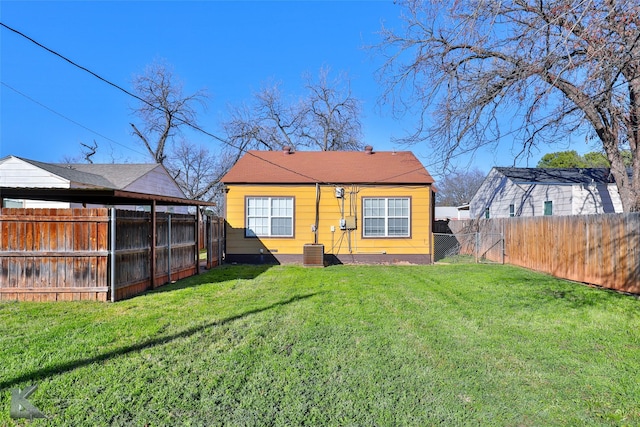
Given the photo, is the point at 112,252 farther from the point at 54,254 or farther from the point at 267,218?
the point at 267,218

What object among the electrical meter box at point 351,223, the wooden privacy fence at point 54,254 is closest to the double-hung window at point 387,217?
the electrical meter box at point 351,223

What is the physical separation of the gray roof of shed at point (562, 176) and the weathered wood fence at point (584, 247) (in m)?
5.48

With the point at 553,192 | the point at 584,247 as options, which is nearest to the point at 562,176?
the point at 553,192

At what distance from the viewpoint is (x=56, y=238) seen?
664 cm

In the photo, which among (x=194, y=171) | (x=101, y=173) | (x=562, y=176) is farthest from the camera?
(x=194, y=171)

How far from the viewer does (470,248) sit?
54.7 ft

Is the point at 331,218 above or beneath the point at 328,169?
beneath

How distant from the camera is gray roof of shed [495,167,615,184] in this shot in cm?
1541

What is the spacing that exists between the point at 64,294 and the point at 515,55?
11685mm

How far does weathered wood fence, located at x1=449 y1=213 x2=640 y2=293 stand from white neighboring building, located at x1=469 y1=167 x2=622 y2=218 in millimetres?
4802

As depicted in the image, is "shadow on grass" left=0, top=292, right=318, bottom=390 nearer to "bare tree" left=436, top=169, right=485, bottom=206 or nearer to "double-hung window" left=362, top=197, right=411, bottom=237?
"double-hung window" left=362, top=197, right=411, bottom=237

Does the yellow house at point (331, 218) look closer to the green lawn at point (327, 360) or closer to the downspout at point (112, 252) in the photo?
the green lawn at point (327, 360)

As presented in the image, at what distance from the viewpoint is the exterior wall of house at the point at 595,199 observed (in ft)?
48.9

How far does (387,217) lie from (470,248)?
6.26m
